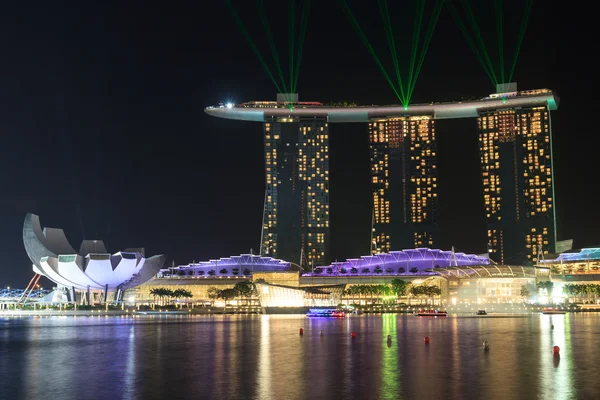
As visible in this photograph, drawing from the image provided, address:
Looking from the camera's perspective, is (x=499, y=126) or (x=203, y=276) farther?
(x=499, y=126)

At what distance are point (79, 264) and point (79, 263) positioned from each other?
0.60ft

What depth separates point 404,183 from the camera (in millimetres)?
195000

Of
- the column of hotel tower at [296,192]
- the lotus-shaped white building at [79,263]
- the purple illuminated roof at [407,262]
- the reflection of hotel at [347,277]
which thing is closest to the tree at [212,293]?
the reflection of hotel at [347,277]

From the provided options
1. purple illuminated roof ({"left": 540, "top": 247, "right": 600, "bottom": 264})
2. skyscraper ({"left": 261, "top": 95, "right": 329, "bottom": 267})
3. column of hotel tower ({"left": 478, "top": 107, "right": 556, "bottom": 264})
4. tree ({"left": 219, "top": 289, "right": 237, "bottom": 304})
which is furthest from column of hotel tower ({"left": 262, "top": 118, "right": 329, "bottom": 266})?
purple illuminated roof ({"left": 540, "top": 247, "right": 600, "bottom": 264})

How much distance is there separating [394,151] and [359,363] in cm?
16854

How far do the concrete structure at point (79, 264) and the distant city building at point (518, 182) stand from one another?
93035mm

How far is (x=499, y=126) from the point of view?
186m

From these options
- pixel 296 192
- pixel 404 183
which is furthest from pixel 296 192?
pixel 404 183

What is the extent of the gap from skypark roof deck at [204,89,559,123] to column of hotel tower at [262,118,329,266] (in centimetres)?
366

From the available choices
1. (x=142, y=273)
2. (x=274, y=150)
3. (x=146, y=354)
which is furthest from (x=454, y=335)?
(x=274, y=150)

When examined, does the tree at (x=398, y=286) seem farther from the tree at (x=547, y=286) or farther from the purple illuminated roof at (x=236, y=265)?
the purple illuminated roof at (x=236, y=265)

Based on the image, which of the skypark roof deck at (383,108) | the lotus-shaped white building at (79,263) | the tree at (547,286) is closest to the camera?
the lotus-shaped white building at (79,263)

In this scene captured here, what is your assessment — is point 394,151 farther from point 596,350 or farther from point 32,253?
point 596,350

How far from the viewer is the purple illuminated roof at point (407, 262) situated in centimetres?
16375
